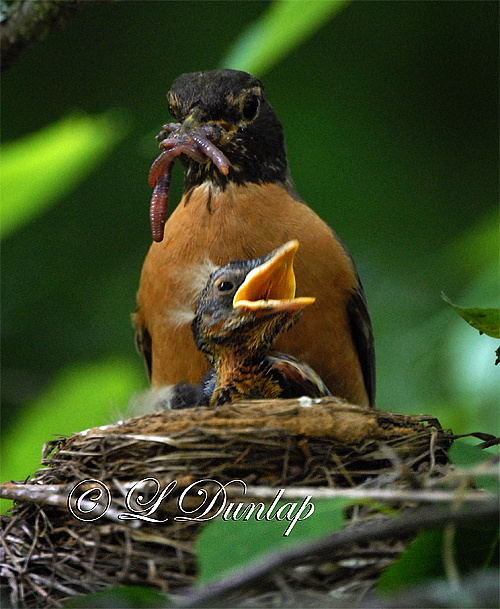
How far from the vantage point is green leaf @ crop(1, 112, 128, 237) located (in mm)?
2787

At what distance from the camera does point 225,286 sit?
2834mm

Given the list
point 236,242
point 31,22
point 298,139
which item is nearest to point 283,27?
point 236,242

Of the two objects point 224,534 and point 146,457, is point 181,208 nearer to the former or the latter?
point 146,457

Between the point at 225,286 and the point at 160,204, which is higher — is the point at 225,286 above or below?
below

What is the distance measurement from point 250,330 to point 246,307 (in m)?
0.13

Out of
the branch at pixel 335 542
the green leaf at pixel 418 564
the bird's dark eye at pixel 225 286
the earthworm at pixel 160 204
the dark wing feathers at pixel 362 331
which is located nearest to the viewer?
the branch at pixel 335 542

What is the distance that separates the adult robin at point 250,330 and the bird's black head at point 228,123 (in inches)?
20.9

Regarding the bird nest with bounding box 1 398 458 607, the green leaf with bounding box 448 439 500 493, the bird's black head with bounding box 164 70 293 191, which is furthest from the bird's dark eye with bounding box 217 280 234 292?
the green leaf with bounding box 448 439 500 493

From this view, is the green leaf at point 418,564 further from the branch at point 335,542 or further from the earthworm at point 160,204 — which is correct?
the earthworm at point 160,204

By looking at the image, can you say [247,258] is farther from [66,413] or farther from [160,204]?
[66,413]

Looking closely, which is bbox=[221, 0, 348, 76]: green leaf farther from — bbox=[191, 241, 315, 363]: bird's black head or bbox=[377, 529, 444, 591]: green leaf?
bbox=[377, 529, 444, 591]: green leaf

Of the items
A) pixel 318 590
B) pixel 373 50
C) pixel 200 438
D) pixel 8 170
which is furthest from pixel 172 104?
pixel 373 50

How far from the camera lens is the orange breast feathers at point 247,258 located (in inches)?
123

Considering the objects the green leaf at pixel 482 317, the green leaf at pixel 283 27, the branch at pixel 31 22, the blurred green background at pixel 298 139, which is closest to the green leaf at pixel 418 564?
the green leaf at pixel 482 317
